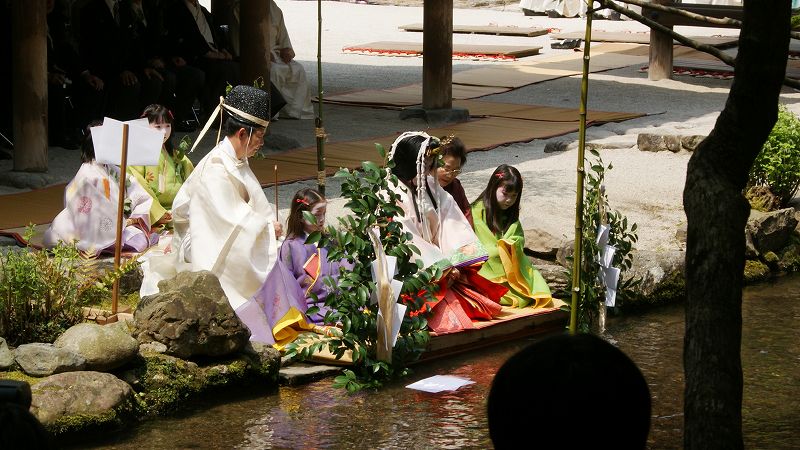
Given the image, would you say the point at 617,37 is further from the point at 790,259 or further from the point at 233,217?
the point at 233,217

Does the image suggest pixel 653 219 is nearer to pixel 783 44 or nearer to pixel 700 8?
pixel 783 44

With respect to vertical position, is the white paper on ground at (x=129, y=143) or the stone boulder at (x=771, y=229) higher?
the white paper on ground at (x=129, y=143)

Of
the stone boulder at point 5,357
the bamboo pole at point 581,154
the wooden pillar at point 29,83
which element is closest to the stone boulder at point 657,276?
Result: the bamboo pole at point 581,154

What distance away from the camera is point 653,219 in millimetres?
8781

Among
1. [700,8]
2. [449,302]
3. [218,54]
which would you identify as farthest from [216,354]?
[700,8]

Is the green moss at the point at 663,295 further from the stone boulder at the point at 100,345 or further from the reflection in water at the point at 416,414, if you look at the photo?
the stone boulder at the point at 100,345

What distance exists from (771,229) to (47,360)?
4.95 meters

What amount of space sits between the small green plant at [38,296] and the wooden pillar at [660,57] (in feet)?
37.1

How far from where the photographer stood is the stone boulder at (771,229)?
8.16m

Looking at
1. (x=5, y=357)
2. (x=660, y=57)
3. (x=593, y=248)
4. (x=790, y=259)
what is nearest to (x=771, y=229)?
(x=790, y=259)

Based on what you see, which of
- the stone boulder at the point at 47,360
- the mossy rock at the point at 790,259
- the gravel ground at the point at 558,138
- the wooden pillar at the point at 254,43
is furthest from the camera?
the wooden pillar at the point at 254,43

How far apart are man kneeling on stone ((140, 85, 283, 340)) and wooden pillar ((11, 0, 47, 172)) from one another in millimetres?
3259

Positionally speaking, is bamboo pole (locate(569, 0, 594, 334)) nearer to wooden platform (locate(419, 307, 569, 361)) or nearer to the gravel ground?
wooden platform (locate(419, 307, 569, 361))

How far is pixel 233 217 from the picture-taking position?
631 centimetres
